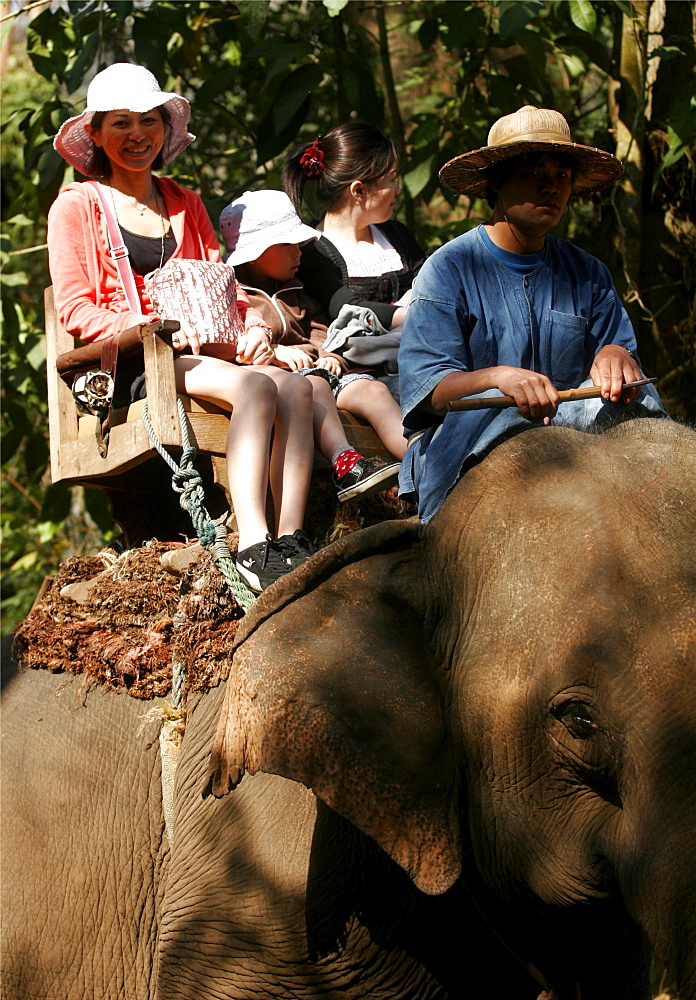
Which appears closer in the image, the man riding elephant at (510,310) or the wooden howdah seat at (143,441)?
the man riding elephant at (510,310)

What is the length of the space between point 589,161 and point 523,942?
147 cm

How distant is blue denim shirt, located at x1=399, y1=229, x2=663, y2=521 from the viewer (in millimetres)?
2150

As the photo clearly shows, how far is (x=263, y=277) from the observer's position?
3590 millimetres

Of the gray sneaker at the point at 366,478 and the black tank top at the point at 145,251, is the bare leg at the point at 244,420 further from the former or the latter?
the black tank top at the point at 145,251

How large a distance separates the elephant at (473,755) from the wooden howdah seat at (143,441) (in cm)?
98

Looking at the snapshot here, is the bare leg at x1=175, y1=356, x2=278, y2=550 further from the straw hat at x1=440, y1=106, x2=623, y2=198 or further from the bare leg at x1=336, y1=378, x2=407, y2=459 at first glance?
the straw hat at x1=440, y1=106, x2=623, y2=198

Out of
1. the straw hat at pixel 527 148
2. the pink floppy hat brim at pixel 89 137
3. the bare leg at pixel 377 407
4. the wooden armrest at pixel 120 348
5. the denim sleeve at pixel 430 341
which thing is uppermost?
the straw hat at pixel 527 148

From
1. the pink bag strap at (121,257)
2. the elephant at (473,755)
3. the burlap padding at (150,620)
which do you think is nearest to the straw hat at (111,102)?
the pink bag strap at (121,257)

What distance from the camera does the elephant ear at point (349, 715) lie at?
1.65m

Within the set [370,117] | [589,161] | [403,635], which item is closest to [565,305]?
[589,161]

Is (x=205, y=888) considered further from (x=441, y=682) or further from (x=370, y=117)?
(x=370, y=117)

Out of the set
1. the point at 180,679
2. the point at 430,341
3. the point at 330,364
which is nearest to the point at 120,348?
the point at 330,364

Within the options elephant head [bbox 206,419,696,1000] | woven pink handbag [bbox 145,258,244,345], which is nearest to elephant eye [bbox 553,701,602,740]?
elephant head [bbox 206,419,696,1000]

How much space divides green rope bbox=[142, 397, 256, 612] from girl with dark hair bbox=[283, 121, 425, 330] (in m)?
1.01
